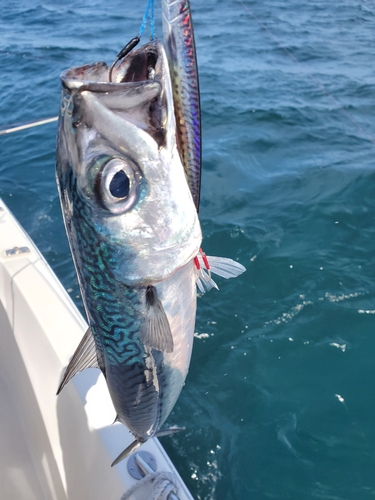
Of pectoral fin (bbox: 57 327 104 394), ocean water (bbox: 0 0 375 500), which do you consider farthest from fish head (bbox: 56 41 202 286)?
ocean water (bbox: 0 0 375 500)

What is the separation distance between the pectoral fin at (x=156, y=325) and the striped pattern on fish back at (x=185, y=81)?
0.30m

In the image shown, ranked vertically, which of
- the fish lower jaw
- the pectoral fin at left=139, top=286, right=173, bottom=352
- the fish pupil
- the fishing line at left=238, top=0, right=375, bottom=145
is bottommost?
the fishing line at left=238, top=0, right=375, bottom=145

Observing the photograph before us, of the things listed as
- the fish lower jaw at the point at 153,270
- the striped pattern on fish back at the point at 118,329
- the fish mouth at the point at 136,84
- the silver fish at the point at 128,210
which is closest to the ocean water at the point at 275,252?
the striped pattern on fish back at the point at 118,329

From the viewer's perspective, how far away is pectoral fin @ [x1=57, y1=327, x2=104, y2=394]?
140cm

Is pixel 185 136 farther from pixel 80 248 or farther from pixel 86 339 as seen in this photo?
pixel 86 339

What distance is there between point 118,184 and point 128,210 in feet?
0.23

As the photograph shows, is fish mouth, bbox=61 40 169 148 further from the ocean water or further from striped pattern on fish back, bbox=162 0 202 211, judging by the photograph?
the ocean water

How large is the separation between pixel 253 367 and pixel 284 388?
291mm

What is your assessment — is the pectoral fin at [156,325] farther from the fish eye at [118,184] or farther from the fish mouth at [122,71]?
the fish mouth at [122,71]

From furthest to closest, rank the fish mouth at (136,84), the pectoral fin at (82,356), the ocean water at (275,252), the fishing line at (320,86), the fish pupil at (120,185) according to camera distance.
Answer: the fishing line at (320,86) → the ocean water at (275,252) → the pectoral fin at (82,356) → the fish pupil at (120,185) → the fish mouth at (136,84)

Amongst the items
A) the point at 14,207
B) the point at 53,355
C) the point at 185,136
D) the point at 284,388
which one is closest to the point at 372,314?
the point at 284,388

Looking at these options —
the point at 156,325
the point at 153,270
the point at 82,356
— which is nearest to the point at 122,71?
the point at 153,270

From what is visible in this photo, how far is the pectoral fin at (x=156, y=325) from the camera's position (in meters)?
1.21

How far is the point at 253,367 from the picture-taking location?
353 cm
